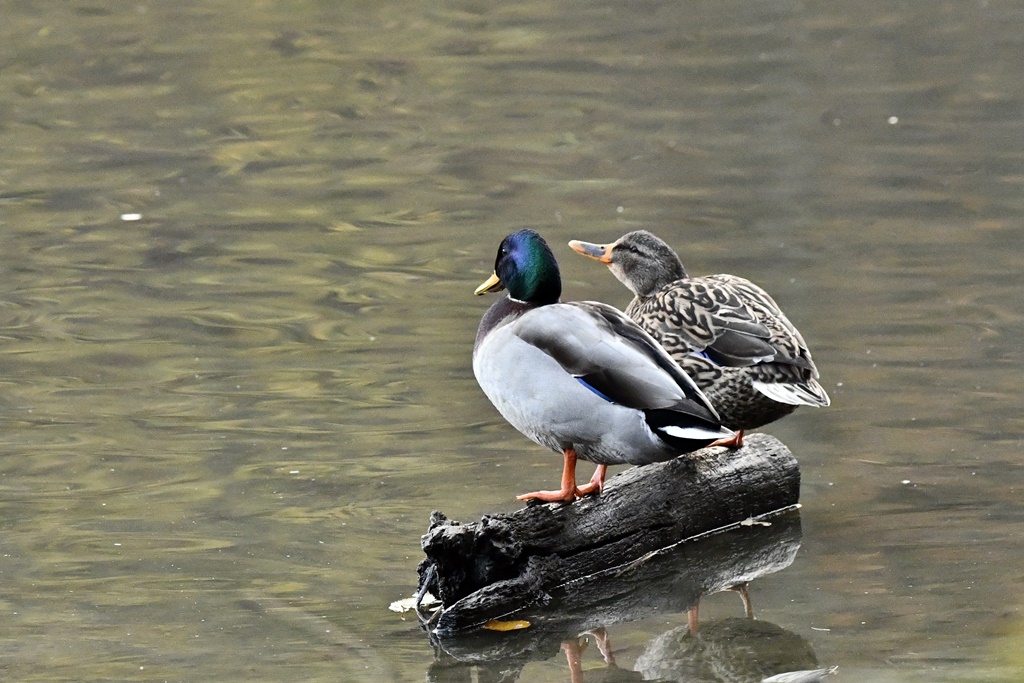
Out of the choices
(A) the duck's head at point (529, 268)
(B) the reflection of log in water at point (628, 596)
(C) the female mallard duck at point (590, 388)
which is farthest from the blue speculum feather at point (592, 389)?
(B) the reflection of log in water at point (628, 596)

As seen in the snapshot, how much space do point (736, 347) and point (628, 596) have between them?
99 cm

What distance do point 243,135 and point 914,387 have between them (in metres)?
7.21

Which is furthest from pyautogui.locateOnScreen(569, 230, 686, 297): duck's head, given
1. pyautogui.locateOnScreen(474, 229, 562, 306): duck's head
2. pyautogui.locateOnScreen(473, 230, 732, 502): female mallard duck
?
pyautogui.locateOnScreen(473, 230, 732, 502): female mallard duck

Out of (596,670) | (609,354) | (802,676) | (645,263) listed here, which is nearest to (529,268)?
(609,354)

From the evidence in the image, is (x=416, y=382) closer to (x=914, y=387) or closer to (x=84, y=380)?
(x=84, y=380)

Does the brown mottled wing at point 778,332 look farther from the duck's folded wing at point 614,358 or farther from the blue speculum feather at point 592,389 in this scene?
the blue speculum feather at point 592,389

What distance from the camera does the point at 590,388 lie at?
16.9 feet

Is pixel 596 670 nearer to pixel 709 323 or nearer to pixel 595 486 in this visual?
pixel 595 486

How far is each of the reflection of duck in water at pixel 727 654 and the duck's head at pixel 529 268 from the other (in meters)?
1.21

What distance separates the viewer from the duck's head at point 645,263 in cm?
657

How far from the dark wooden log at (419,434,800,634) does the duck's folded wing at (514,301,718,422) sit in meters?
0.52

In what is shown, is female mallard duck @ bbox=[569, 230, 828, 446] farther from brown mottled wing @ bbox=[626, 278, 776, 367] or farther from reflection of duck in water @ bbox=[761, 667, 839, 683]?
Result: reflection of duck in water @ bbox=[761, 667, 839, 683]

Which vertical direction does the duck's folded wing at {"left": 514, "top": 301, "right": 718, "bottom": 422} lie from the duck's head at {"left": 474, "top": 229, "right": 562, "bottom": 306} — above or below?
below

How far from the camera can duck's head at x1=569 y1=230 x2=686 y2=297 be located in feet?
21.6
